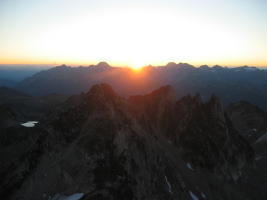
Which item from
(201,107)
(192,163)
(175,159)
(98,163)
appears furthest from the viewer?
(201,107)

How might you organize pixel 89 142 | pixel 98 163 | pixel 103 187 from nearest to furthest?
pixel 103 187 < pixel 98 163 < pixel 89 142

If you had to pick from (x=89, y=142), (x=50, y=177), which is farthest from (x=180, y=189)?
(x=50, y=177)

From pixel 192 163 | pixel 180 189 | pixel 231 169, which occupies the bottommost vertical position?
pixel 231 169

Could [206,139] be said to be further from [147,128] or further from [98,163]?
[98,163]

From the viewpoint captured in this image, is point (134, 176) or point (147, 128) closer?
point (134, 176)

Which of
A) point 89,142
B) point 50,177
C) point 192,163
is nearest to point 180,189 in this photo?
point 192,163

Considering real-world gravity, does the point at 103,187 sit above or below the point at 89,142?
below
